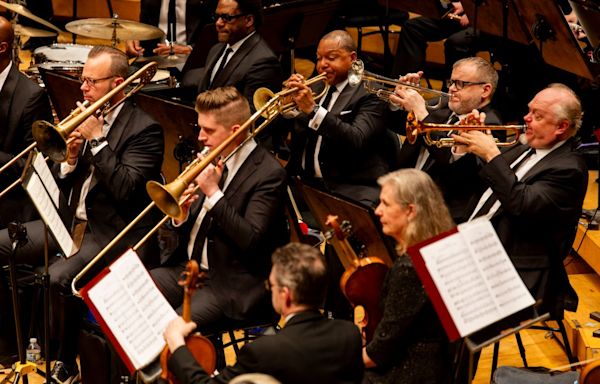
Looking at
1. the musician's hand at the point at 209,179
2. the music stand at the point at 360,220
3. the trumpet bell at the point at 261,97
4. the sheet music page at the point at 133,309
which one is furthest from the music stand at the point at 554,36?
the sheet music page at the point at 133,309

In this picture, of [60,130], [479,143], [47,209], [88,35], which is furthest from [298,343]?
[88,35]

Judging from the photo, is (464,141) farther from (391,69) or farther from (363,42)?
(363,42)

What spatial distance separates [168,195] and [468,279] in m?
1.56

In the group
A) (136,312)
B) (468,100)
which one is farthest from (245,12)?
(136,312)

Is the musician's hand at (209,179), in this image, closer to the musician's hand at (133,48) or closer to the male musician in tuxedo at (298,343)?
the male musician in tuxedo at (298,343)

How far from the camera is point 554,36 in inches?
242

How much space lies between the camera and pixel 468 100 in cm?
563

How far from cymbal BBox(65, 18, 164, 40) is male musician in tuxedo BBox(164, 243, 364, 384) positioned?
444 centimetres

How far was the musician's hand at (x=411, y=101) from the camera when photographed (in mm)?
5617

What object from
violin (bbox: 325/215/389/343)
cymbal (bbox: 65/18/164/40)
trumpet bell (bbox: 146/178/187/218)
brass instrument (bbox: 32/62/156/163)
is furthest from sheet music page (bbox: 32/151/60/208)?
cymbal (bbox: 65/18/164/40)

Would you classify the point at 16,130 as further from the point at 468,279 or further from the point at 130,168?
the point at 468,279

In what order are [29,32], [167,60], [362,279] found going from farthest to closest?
[29,32] < [167,60] < [362,279]

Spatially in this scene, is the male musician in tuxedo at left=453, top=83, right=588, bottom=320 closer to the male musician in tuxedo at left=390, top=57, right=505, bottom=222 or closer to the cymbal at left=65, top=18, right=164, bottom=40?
the male musician in tuxedo at left=390, top=57, right=505, bottom=222

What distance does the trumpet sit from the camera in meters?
5.85
